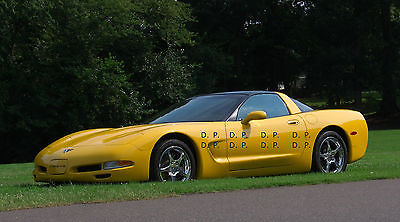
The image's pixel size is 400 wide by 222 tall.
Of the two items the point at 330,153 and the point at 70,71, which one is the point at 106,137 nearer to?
the point at 330,153

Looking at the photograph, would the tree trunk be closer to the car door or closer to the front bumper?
the car door

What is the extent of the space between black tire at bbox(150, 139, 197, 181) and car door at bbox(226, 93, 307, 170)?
657 millimetres

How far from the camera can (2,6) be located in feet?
109

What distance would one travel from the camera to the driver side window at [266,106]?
9.72m

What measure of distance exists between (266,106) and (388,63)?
131 feet

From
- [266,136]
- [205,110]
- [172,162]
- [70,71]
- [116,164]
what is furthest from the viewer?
[70,71]

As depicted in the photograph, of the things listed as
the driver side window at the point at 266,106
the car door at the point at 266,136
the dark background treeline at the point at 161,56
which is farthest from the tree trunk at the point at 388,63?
the car door at the point at 266,136

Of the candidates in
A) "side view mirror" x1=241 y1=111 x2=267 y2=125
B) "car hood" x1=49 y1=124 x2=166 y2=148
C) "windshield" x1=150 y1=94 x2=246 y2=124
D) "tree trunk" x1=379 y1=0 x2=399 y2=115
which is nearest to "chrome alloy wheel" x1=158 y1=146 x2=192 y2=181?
"car hood" x1=49 y1=124 x2=166 y2=148

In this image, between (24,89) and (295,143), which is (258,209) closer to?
(295,143)

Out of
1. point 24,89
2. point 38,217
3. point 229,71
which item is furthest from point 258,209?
point 229,71

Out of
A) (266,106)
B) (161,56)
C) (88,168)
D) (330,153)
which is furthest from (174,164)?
(161,56)

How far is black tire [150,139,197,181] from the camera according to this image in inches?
335

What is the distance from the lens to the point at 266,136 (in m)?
9.52

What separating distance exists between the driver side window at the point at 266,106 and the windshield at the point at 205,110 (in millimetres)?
124
